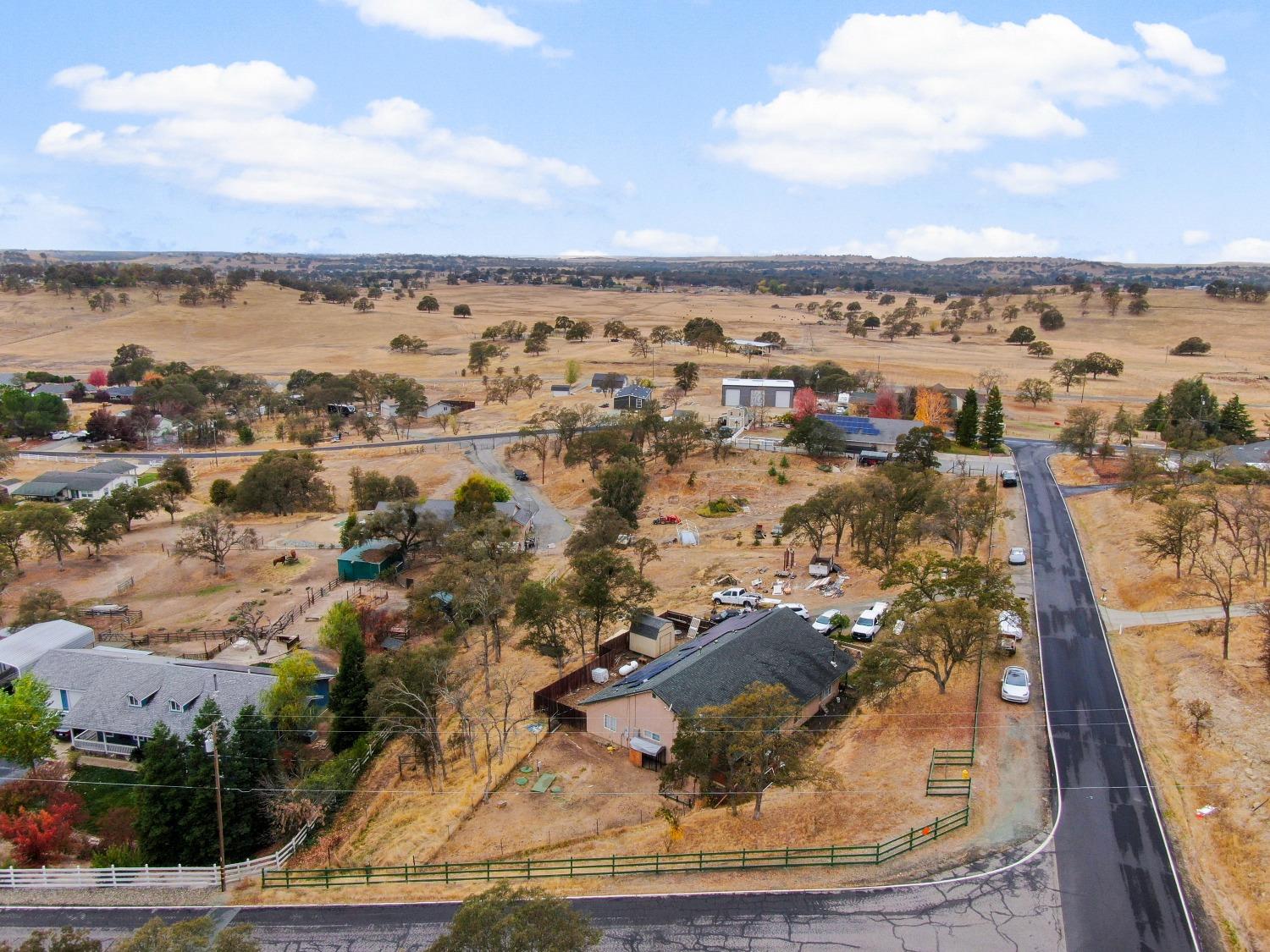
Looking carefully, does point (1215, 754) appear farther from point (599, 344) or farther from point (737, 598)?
point (599, 344)

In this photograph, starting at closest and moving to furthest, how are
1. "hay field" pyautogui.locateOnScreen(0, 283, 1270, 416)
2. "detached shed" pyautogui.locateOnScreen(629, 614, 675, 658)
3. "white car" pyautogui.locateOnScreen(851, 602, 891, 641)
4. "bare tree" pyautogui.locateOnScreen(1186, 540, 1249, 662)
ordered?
"bare tree" pyautogui.locateOnScreen(1186, 540, 1249, 662)
"detached shed" pyautogui.locateOnScreen(629, 614, 675, 658)
"white car" pyautogui.locateOnScreen(851, 602, 891, 641)
"hay field" pyautogui.locateOnScreen(0, 283, 1270, 416)

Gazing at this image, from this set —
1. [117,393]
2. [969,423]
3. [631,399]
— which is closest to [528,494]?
[631,399]

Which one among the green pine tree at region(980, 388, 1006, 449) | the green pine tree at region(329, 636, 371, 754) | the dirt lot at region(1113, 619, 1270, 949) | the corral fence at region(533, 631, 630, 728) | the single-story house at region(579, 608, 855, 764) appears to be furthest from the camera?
the green pine tree at region(980, 388, 1006, 449)

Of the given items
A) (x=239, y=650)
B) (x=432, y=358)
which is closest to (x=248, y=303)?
(x=432, y=358)

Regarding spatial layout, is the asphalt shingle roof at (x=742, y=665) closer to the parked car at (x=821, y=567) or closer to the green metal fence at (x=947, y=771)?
the green metal fence at (x=947, y=771)

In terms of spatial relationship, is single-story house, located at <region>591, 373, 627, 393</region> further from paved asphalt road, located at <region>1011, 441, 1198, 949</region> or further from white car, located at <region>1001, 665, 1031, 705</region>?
white car, located at <region>1001, 665, 1031, 705</region>

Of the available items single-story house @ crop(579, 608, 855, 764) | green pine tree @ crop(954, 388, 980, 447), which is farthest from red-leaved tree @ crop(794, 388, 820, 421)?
single-story house @ crop(579, 608, 855, 764)

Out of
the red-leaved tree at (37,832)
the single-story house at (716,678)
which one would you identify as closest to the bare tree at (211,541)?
the red-leaved tree at (37,832)
